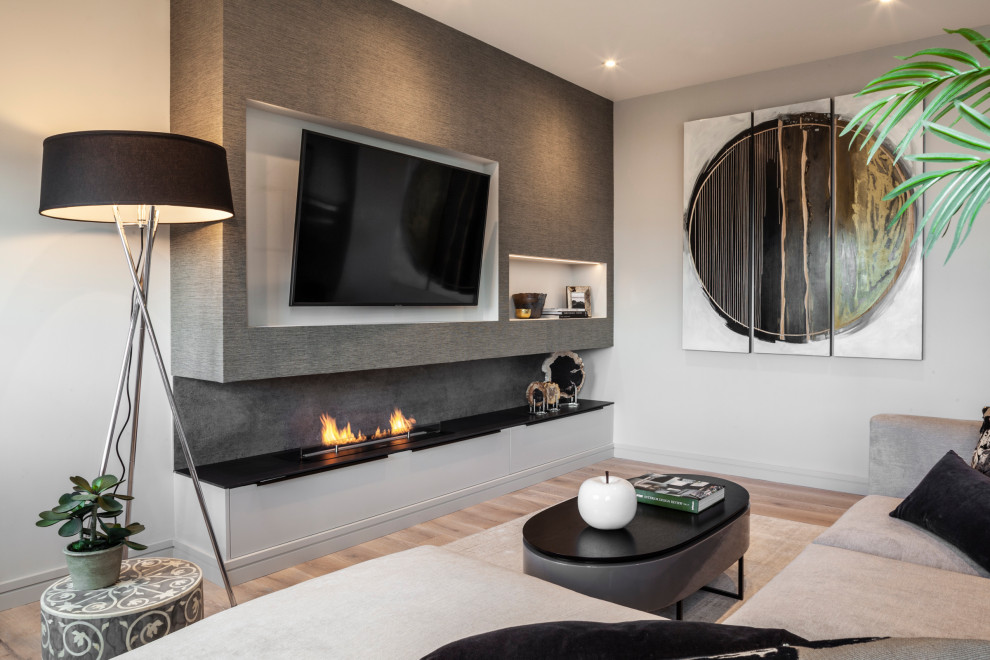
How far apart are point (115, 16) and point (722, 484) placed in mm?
3212

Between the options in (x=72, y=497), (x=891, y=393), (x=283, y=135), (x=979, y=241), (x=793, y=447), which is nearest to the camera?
(x=72, y=497)

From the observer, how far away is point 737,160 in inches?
183

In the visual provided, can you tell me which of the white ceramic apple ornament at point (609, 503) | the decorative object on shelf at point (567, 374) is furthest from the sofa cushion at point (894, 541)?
the decorative object on shelf at point (567, 374)

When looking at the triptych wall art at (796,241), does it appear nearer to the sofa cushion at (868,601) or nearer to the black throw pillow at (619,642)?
the sofa cushion at (868,601)

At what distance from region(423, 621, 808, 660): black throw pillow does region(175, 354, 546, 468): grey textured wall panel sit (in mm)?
2679

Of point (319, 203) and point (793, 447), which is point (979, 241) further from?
point (319, 203)

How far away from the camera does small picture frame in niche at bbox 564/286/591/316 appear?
16.7ft

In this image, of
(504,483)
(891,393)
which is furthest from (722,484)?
(891,393)

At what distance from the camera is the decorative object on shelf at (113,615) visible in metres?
1.78

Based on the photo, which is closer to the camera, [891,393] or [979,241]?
[979,241]

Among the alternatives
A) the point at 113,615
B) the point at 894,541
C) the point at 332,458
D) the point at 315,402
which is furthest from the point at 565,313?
the point at 113,615

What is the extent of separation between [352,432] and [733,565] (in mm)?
2036

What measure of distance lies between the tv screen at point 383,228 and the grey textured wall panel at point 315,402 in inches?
20.1

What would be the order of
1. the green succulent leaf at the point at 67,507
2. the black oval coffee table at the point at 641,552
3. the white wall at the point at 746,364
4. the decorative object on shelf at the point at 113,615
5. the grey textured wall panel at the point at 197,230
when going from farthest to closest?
the white wall at the point at 746,364, the grey textured wall panel at the point at 197,230, the black oval coffee table at the point at 641,552, the green succulent leaf at the point at 67,507, the decorative object on shelf at the point at 113,615
